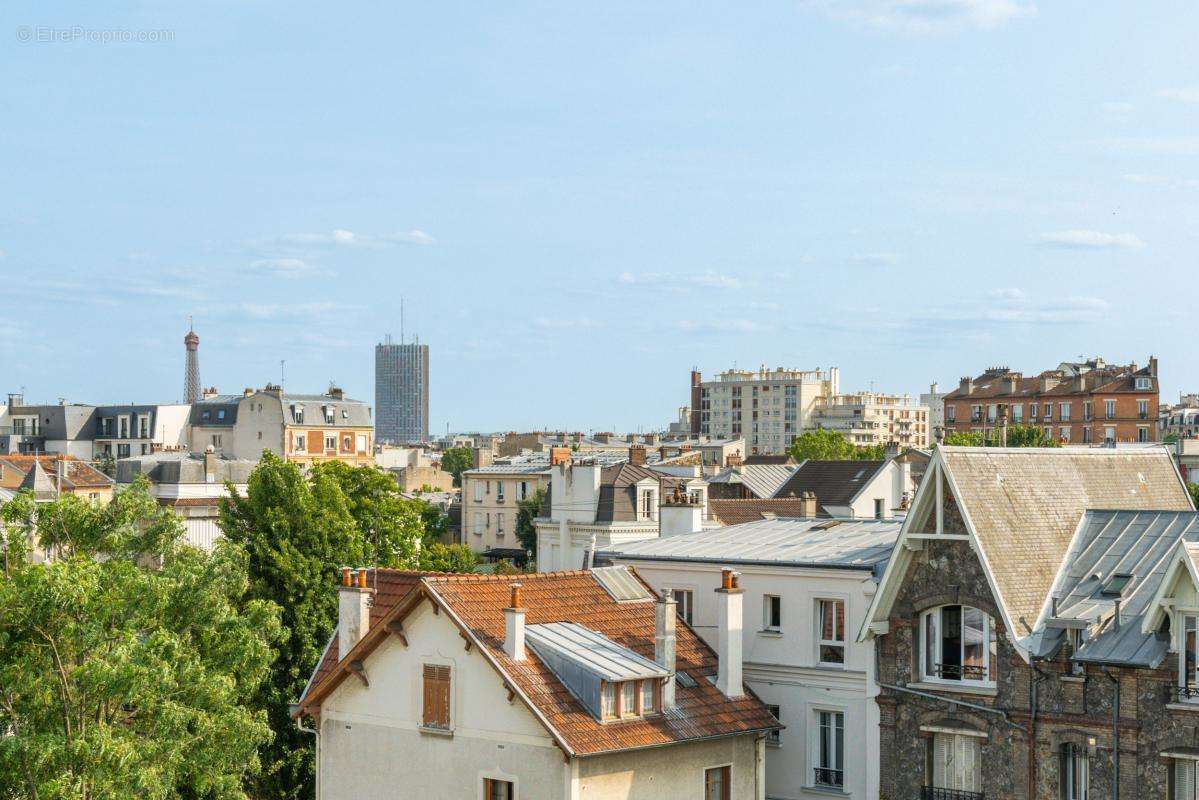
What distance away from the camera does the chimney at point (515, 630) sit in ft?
107

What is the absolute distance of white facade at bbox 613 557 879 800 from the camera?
34719 mm

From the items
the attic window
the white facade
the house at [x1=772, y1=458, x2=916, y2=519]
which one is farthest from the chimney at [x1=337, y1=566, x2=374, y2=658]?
the house at [x1=772, y1=458, x2=916, y2=519]

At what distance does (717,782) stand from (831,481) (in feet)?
197

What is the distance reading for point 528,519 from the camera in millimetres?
116188

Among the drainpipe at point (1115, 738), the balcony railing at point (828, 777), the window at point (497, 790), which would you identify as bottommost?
the balcony railing at point (828, 777)

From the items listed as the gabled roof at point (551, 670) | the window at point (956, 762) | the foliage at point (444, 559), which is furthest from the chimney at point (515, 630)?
the foliage at point (444, 559)

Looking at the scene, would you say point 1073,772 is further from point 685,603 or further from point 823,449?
point 823,449

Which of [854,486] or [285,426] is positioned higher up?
[285,426]

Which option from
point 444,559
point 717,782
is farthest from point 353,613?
point 444,559

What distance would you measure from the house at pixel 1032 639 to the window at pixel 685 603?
522 cm

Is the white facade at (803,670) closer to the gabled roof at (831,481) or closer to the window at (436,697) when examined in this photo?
the window at (436,697)

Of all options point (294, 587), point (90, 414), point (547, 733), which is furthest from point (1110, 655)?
point (90, 414)

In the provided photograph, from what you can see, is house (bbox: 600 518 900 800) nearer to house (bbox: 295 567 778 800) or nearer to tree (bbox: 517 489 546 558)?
house (bbox: 295 567 778 800)

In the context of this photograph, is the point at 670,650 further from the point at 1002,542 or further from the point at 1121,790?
the point at 1121,790
